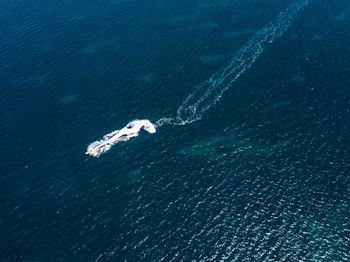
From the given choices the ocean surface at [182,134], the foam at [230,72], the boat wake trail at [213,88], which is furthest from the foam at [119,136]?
the foam at [230,72]

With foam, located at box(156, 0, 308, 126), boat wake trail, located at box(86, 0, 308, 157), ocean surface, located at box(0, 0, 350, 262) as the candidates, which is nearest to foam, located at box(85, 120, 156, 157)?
boat wake trail, located at box(86, 0, 308, 157)

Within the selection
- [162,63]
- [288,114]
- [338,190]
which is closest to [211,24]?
[162,63]

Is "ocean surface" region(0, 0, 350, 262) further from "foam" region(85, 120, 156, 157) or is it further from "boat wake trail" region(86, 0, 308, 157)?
"foam" region(85, 120, 156, 157)

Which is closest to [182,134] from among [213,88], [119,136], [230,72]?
[119,136]

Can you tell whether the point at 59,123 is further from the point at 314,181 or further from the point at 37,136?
the point at 314,181

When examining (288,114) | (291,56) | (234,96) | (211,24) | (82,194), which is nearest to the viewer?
(82,194)

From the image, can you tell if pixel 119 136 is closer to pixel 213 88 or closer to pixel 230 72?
pixel 213 88
